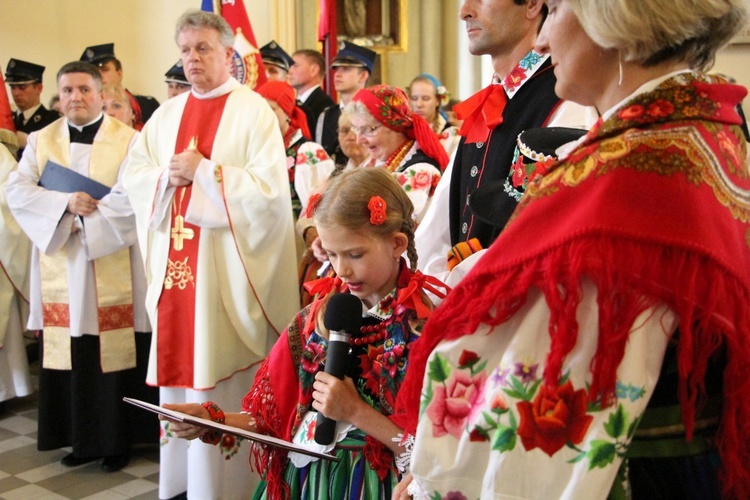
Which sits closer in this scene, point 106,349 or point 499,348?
point 499,348

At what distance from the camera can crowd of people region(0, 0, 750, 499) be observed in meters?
1.16

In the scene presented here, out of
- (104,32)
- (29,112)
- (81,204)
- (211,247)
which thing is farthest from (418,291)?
(104,32)

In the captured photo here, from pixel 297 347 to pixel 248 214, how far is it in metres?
1.81

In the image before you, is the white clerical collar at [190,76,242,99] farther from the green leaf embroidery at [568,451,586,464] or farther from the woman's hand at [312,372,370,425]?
the green leaf embroidery at [568,451,586,464]

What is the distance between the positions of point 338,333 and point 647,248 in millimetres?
728

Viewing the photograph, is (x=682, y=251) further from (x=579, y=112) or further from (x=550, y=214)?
(x=579, y=112)

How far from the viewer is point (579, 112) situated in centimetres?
198

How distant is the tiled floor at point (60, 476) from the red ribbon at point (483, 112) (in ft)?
8.21

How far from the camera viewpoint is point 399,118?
366cm

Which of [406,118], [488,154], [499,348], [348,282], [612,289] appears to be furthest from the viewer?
[406,118]

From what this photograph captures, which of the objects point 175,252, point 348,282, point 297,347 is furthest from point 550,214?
point 175,252

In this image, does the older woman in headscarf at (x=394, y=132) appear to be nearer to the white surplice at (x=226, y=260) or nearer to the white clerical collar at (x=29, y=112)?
the white surplice at (x=226, y=260)

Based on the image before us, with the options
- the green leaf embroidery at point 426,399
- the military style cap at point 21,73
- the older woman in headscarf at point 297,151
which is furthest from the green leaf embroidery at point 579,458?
the military style cap at point 21,73

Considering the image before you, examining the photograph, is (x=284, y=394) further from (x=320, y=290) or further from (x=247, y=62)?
(x=247, y=62)
